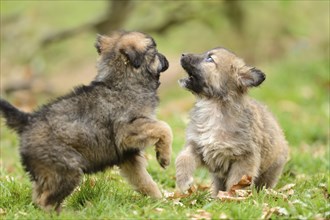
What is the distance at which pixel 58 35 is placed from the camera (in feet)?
57.0

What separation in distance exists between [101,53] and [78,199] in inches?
54.2

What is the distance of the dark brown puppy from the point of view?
5805 millimetres

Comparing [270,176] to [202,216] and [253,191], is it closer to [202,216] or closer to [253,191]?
[253,191]

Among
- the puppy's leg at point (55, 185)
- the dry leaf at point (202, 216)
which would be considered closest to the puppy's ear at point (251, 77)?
the dry leaf at point (202, 216)

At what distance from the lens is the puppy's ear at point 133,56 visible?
635 cm

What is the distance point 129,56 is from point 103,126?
70cm

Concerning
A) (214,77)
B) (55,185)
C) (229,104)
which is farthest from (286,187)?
(55,185)

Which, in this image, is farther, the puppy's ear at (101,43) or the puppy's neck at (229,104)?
A: the puppy's neck at (229,104)

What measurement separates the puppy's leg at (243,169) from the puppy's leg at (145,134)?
0.87 metres

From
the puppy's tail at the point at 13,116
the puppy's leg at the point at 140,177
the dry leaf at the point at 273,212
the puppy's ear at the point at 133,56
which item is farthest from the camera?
the puppy's leg at the point at 140,177

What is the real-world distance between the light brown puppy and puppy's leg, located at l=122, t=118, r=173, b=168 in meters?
0.57

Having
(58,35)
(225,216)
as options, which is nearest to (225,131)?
(225,216)

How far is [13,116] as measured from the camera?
598 centimetres

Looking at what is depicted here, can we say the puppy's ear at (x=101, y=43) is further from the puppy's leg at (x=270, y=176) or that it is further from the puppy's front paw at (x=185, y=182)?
the puppy's leg at (x=270, y=176)
